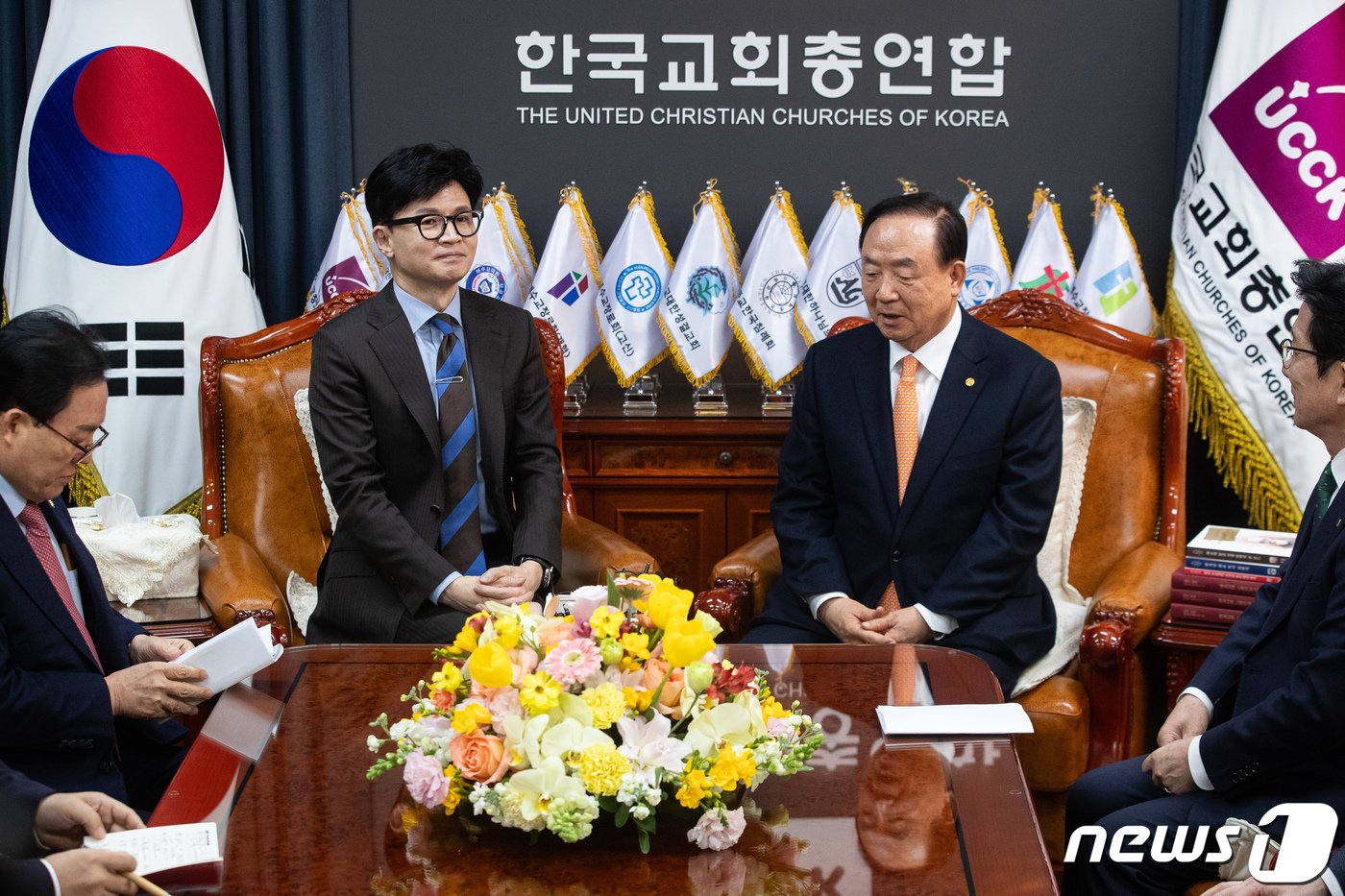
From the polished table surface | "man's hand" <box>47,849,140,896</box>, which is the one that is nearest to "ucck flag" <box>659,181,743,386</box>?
the polished table surface

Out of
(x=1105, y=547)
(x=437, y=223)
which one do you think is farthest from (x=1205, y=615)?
(x=437, y=223)

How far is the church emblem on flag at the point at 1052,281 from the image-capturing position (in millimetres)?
4336

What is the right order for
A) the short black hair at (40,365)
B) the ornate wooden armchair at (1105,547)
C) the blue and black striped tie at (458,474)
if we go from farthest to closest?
the blue and black striped tie at (458,474) → the ornate wooden armchair at (1105,547) → the short black hair at (40,365)

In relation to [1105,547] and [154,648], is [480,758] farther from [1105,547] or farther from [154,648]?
[1105,547]

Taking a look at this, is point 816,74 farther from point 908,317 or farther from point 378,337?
point 378,337

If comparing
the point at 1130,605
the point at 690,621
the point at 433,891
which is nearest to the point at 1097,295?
the point at 1130,605

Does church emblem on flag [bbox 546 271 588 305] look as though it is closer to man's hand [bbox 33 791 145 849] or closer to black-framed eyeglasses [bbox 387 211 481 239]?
black-framed eyeglasses [bbox 387 211 481 239]

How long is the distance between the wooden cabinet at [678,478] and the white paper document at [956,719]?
5.93 feet

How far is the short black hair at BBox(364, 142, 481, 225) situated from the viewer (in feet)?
10.5

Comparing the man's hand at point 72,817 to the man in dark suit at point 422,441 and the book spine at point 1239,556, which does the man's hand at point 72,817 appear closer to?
the man in dark suit at point 422,441

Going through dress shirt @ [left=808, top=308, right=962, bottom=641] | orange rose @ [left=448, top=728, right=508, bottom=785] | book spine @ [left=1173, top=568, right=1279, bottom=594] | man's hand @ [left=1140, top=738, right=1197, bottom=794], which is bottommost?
man's hand @ [left=1140, top=738, right=1197, bottom=794]

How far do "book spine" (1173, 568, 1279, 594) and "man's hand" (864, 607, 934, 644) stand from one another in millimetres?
569

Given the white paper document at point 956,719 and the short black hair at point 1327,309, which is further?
the short black hair at point 1327,309

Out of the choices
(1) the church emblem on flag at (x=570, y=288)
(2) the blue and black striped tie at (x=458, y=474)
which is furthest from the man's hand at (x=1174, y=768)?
(1) the church emblem on flag at (x=570, y=288)
